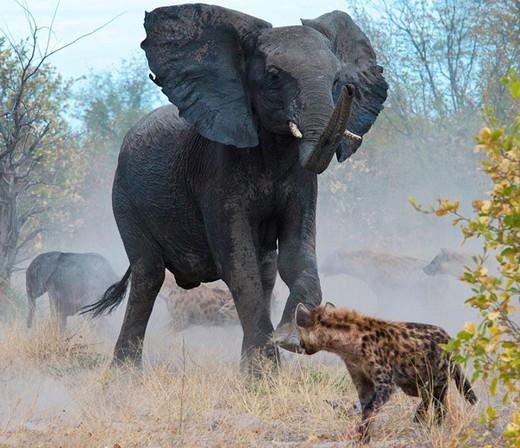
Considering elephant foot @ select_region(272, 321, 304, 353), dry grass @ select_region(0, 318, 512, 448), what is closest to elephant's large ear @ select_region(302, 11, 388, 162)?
elephant foot @ select_region(272, 321, 304, 353)

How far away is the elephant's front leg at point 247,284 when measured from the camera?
8.23 meters

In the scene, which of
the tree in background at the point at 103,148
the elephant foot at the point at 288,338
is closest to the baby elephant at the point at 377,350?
the elephant foot at the point at 288,338

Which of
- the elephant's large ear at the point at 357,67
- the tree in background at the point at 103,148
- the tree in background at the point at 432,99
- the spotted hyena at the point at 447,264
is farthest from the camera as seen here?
the tree in background at the point at 103,148

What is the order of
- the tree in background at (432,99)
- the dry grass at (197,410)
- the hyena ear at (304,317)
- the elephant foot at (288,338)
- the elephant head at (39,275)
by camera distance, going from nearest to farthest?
the hyena ear at (304,317), the dry grass at (197,410), the elephant foot at (288,338), the elephant head at (39,275), the tree in background at (432,99)

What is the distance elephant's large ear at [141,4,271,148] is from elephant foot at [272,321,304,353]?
5.30ft

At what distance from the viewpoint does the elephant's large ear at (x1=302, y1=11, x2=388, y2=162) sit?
29.3 feet

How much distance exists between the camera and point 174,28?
8.83m

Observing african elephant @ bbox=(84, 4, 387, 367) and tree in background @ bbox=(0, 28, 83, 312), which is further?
tree in background @ bbox=(0, 28, 83, 312)

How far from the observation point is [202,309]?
12.8 meters

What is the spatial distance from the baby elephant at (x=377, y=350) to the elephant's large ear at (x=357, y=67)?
319cm

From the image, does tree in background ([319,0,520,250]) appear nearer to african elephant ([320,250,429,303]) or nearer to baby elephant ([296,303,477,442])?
african elephant ([320,250,429,303])

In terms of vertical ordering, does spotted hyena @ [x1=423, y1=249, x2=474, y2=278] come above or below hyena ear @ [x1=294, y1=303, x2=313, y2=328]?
above

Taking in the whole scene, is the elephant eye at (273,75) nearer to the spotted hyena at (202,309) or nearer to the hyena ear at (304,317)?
the hyena ear at (304,317)

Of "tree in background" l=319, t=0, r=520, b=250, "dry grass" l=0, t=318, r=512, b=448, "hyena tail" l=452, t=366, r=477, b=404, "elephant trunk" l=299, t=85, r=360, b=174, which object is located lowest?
"dry grass" l=0, t=318, r=512, b=448
